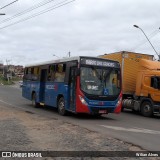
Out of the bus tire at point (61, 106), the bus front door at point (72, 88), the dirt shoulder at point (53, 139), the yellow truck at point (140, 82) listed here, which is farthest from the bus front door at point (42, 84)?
the dirt shoulder at point (53, 139)

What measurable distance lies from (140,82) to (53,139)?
40.7 feet

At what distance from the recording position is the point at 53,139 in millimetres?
11336

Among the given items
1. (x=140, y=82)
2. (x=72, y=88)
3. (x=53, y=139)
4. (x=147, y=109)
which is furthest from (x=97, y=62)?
(x=53, y=139)

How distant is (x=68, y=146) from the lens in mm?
10188

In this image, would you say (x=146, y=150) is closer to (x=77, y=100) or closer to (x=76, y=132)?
(x=76, y=132)

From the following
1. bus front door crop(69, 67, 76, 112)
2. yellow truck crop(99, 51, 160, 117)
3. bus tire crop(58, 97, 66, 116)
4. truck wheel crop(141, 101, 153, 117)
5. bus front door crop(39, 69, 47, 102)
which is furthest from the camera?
bus front door crop(39, 69, 47, 102)

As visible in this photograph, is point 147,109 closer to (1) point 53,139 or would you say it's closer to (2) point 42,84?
(2) point 42,84

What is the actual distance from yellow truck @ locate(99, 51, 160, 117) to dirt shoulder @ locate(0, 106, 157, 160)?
28.2 feet

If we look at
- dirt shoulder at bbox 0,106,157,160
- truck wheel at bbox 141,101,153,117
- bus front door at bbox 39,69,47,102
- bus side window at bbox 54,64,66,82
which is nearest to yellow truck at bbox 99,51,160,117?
truck wheel at bbox 141,101,153,117

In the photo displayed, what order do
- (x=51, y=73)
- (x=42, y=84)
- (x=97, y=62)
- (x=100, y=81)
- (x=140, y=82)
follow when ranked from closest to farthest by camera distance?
(x=100, y=81) < (x=97, y=62) < (x=51, y=73) < (x=140, y=82) < (x=42, y=84)

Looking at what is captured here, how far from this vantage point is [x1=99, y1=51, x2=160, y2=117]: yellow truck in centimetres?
2192

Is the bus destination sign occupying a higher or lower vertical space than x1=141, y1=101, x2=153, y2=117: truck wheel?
higher

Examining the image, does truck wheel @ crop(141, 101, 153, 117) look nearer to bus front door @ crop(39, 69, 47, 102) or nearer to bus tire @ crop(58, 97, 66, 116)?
bus tire @ crop(58, 97, 66, 116)

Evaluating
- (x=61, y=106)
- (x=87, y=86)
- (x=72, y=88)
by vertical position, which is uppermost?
(x=87, y=86)
